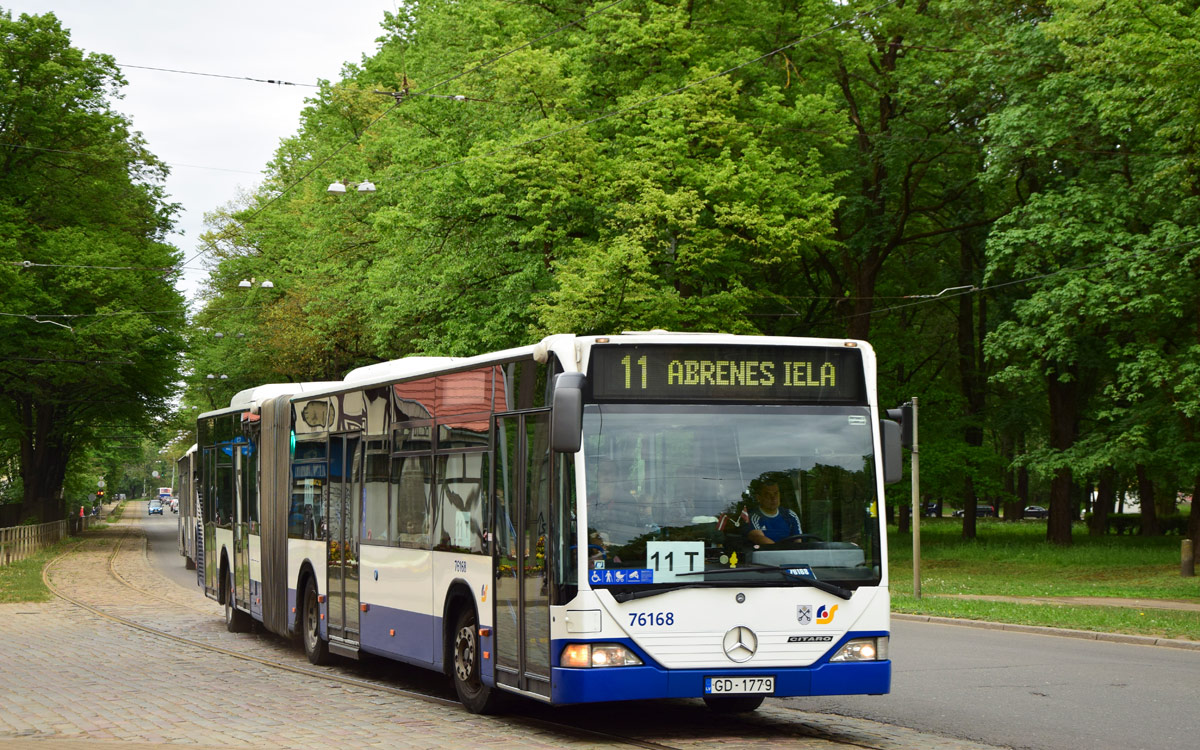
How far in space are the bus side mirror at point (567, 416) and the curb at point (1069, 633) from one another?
1185 cm

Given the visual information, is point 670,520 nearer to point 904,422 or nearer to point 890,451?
point 890,451

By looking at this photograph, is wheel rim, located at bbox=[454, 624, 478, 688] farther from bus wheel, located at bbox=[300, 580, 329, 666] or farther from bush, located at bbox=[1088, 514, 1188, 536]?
bush, located at bbox=[1088, 514, 1188, 536]

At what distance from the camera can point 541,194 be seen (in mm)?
34344

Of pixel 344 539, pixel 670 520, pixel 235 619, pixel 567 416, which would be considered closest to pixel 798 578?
pixel 670 520

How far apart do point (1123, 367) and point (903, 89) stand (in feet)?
38.2

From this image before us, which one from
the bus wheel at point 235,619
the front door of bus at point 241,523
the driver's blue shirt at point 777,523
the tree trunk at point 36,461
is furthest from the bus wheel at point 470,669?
the tree trunk at point 36,461

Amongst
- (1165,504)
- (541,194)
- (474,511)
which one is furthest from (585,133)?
(1165,504)

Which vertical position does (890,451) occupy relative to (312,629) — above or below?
above

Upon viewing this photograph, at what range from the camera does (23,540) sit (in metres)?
40.5

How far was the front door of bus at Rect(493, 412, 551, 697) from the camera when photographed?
996cm

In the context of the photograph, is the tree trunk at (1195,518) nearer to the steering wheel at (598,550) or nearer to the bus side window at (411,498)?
the bus side window at (411,498)

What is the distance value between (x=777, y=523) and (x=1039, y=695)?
435 centimetres

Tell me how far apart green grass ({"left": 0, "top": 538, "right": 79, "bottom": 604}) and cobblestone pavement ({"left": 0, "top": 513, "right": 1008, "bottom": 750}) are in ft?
30.6

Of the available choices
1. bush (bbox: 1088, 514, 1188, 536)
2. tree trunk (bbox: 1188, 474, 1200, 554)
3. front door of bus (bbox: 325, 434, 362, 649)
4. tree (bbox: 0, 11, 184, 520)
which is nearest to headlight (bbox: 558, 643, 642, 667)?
front door of bus (bbox: 325, 434, 362, 649)
